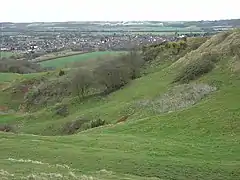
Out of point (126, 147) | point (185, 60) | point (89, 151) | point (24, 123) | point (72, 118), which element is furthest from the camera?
point (185, 60)

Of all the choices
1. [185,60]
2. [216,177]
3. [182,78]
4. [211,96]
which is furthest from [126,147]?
[185,60]

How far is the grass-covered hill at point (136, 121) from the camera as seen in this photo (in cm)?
2694

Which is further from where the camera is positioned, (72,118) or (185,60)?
(185,60)

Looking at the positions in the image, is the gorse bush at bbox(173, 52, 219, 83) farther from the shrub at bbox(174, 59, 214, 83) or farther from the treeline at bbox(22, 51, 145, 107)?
the treeline at bbox(22, 51, 145, 107)

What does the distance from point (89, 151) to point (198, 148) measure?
332 inches

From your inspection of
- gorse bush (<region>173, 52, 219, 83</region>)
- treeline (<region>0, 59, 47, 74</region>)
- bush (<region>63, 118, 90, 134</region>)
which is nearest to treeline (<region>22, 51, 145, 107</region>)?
gorse bush (<region>173, 52, 219, 83</region>)

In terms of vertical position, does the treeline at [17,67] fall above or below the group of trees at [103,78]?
Result: below

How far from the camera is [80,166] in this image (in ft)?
87.8

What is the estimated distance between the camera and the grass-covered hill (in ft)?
88.4

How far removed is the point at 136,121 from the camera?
43031mm

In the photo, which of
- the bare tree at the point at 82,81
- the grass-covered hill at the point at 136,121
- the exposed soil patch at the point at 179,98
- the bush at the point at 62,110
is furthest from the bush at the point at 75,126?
the bare tree at the point at 82,81

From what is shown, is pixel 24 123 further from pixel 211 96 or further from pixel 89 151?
pixel 89 151

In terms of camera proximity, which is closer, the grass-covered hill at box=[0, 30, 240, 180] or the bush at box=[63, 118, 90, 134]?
the grass-covered hill at box=[0, 30, 240, 180]

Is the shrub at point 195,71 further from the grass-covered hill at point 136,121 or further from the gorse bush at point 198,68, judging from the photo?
the grass-covered hill at point 136,121
